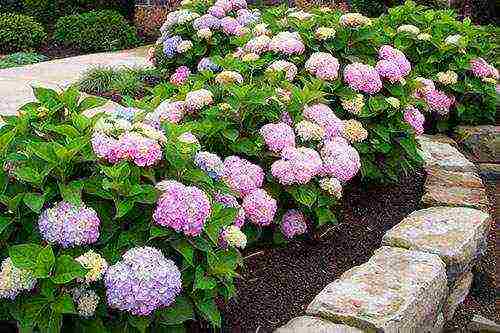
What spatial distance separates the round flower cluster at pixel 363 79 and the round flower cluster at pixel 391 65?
3.9 inches

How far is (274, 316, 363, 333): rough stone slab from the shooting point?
8.50 ft

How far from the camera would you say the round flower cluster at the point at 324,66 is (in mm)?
3883

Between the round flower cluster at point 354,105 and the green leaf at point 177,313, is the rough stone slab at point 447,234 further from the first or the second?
the green leaf at point 177,313

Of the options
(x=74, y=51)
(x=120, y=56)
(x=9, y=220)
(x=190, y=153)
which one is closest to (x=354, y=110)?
(x=190, y=153)

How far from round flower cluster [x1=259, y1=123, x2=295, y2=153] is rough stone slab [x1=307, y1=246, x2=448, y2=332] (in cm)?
63

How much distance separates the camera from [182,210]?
2375 mm

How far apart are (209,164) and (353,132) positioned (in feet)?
3.87

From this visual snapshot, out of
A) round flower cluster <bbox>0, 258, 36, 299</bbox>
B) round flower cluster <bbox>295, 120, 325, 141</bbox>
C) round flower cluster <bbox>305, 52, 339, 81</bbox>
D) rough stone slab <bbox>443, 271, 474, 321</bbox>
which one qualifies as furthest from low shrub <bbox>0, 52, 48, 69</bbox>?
round flower cluster <bbox>0, 258, 36, 299</bbox>

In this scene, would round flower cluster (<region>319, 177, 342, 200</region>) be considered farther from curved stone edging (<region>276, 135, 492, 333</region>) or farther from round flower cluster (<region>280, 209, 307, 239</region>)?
curved stone edging (<region>276, 135, 492, 333</region>)

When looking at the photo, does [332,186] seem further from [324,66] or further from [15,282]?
[15,282]

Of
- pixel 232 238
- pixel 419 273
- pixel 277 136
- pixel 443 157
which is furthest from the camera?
pixel 443 157


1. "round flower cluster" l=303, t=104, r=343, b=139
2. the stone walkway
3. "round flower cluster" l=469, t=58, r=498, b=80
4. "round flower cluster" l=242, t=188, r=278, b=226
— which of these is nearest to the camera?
"round flower cluster" l=242, t=188, r=278, b=226

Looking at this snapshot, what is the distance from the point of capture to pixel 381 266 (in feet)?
10.1

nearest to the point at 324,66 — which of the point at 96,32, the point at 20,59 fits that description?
the point at 20,59
